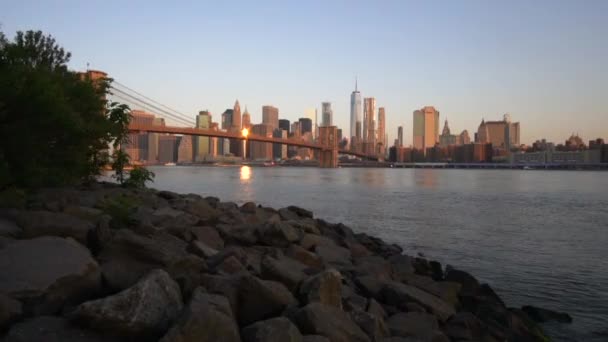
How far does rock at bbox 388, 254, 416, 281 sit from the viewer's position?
841 cm

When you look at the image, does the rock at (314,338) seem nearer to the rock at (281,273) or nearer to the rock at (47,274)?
the rock at (281,273)

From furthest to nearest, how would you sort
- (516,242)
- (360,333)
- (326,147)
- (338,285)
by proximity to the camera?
(326,147) < (516,242) < (338,285) < (360,333)

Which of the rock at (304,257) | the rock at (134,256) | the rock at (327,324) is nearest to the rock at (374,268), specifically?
the rock at (304,257)

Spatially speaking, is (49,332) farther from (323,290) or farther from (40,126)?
(40,126)

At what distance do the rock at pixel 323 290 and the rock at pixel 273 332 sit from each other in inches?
37.7

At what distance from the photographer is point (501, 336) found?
6574 millimetres

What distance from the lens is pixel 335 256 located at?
862 centimetres

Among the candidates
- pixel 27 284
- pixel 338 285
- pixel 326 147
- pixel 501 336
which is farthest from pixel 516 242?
pixel 326 147

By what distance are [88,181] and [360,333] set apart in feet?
38.3

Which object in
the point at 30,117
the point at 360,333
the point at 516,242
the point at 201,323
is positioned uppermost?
the point at 30,117

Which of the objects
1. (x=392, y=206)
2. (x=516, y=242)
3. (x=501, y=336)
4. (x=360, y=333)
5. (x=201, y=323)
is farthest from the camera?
(x=392, y=206)

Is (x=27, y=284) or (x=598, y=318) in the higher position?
(x=27, y=284)

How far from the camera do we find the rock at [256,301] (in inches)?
177

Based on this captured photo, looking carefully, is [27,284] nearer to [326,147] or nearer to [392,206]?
[392,206]
